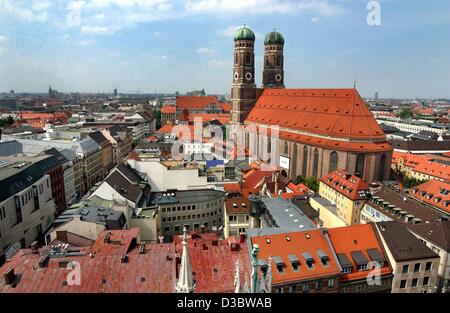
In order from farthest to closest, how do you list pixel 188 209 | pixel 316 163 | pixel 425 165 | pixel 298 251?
pixel 425 165
pixel 316 163
pixel 188 209
pixel 298 251

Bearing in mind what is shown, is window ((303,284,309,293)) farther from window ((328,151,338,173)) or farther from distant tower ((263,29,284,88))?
distant tower ((263,29,284,88))

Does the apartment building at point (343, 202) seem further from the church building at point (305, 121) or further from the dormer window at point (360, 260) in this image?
the dormer window at point (360, 260)

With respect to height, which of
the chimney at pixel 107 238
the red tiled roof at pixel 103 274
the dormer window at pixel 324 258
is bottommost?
the dormer window at pixel 324 258

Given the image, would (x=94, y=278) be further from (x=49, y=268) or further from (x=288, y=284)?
(x=288, y=284)

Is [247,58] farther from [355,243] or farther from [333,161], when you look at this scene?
[355,243]

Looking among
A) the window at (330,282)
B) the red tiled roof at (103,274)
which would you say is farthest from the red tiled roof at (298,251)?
the red tiled roof at (103,274)

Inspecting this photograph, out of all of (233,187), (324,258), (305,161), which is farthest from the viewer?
(305,161)

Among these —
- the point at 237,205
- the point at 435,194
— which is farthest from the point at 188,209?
the point at 435,194

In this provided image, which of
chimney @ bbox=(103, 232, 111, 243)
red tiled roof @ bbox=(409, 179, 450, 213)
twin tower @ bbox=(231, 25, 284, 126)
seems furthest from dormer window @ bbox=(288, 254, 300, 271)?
twin tower @ bbox=(231, 25, 284, 126)
